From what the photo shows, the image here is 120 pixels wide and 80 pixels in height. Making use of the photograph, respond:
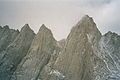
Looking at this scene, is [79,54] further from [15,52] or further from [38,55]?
[15,52]

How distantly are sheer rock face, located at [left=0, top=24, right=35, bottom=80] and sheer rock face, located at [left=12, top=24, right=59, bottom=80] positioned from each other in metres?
4.36

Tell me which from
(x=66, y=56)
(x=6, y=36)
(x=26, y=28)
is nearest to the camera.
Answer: (x=66, y=56)

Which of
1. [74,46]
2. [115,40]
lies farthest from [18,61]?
[115,40]

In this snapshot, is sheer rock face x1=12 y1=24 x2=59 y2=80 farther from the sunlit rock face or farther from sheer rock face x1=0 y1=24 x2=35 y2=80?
sheer rock face x1=0 y1=24 x2=35 y2=80

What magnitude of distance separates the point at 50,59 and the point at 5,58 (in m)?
19.4

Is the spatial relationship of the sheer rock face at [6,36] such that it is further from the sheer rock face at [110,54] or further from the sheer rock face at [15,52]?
the sheer rock face at [110,54]

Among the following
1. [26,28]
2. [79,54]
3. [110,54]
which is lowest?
[79,54]

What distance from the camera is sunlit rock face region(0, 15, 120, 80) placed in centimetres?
11506

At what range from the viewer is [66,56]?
4710 inches

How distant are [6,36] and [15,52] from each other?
565 inches

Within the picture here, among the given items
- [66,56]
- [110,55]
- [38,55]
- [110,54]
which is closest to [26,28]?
[38,55]

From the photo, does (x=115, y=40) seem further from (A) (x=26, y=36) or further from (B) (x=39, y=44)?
(A) (x=26, y=36)

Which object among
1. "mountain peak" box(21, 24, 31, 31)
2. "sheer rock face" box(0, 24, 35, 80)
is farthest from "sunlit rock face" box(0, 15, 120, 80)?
"mountain peak" box(21, 24, 31, 31)

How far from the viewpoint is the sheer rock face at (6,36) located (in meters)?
144
